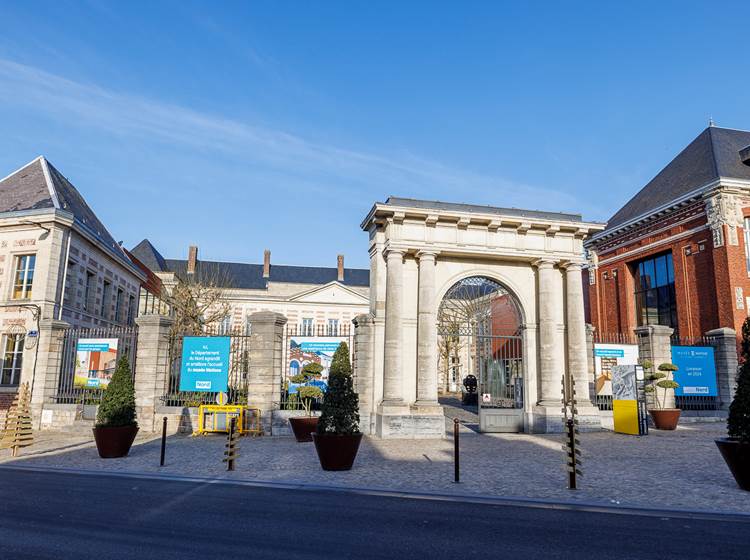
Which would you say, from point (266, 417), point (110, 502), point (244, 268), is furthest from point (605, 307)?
point (244, 268)

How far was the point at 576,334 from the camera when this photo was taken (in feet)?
54.9

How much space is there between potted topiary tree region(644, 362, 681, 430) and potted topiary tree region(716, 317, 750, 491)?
9.47 meters

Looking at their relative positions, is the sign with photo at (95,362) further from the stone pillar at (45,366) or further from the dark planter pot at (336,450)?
the dark planter pot at (336,450)

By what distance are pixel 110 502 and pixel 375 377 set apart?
9292 millimetres

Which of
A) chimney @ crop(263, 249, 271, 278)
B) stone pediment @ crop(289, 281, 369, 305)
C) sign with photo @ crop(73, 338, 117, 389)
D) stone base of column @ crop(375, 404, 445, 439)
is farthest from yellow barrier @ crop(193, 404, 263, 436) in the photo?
chimney @ crop(263, 249, 271, 278)

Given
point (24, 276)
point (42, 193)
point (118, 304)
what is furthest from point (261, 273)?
point (24, 276)

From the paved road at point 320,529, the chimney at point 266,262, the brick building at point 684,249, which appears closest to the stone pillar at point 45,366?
the paved road at point 320,529

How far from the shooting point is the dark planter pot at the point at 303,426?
1367 centimetres

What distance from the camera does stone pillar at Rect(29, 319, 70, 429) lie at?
16672mm

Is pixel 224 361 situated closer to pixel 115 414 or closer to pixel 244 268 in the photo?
pixel 115 414

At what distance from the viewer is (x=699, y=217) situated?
23.4 meters

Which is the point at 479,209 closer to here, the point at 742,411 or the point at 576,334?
the point at 576,334

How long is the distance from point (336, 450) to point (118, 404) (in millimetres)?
5164

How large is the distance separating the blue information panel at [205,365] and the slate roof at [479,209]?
21.8 ft
